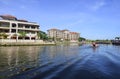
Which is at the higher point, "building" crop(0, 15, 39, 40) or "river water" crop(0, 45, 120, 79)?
→ "building" crop(0, 15, 39, 40)

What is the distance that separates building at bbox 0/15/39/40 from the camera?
9669 cm

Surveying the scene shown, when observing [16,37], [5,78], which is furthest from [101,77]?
[16,37]

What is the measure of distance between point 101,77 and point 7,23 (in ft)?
294

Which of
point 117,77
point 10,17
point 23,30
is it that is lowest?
point 117,77

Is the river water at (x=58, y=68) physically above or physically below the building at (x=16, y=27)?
below

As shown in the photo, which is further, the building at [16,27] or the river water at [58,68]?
the building at [16,27]

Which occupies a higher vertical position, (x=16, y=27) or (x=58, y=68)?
(x=16, y=27)

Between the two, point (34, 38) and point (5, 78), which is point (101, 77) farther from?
point (34, 38)

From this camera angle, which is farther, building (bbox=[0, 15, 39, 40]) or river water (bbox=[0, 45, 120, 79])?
building (bbox=[0, 15, 39, 40])

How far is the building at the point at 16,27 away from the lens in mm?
96694

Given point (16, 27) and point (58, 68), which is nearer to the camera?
point (58, 68)

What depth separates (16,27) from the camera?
100 meters

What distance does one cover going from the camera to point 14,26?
10100 centimetres

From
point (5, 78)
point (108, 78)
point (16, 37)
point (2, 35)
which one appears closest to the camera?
point (5, 78)
